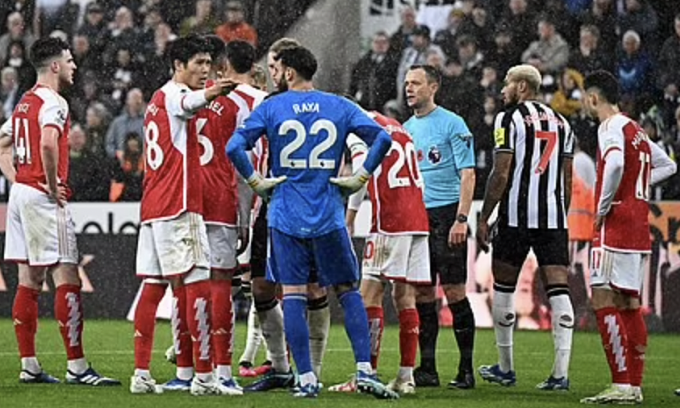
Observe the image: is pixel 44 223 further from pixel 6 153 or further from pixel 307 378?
pixel 307 378

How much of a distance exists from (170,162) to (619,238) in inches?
114

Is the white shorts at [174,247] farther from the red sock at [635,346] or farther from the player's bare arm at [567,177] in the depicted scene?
the player's bare arm at [567,177]

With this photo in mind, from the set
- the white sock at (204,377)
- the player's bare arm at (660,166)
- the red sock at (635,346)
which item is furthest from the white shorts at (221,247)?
the player's bare arm at (660,166)

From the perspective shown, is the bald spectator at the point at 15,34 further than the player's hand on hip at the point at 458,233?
Yes

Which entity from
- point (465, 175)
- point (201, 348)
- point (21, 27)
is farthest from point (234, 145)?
point (21, 27)

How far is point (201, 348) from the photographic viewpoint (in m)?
10.5

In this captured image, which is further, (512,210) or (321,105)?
(512,210)

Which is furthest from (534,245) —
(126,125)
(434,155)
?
(126,125)

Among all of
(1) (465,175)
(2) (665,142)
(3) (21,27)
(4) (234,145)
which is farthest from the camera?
(3) (21,27)

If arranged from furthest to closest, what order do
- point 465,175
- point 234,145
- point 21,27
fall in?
1. point 21,27
2. point 465,175
3. point 234,145

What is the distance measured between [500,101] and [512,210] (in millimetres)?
7849

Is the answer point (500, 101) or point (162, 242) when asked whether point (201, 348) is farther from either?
point (500, 101)

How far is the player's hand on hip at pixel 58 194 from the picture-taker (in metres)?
11.2

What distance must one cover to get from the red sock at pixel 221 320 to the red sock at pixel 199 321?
162mm
